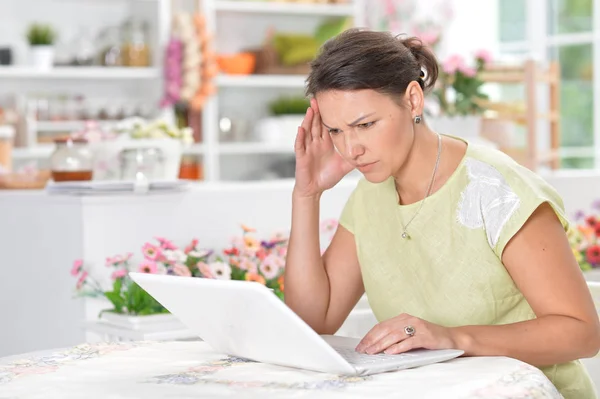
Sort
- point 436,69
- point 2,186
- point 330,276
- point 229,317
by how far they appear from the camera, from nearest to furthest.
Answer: point 229,317
point 436,69
point 330,276
point 2,186

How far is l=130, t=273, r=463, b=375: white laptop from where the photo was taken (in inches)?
51.9

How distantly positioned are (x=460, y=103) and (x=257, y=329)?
281cm

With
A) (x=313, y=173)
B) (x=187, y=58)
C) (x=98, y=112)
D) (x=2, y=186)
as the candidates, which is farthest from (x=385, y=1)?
(x=313, y=173)

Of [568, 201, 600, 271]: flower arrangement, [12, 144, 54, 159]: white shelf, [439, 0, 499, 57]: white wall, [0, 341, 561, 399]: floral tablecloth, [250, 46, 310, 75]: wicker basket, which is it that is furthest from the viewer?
Answer: [439, 0, 499, 57]: white wall

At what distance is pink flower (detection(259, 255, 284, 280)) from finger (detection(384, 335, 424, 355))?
4.25ft

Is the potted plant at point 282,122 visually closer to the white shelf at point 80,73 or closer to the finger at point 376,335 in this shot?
the white shelf at point 80,73

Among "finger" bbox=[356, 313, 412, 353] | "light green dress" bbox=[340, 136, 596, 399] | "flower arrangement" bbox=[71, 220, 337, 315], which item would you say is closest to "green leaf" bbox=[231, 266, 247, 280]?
"flower arrangement" bbox=[71, 220, 337, 315]

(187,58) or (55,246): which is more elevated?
(187,58)

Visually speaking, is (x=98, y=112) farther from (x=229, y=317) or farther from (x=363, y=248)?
(x=229, y=317)

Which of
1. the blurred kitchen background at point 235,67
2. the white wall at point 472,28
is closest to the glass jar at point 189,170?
the blurred kitchen background at point 235,67

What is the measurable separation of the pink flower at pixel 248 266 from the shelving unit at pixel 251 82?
143 inches

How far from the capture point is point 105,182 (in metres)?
2.87

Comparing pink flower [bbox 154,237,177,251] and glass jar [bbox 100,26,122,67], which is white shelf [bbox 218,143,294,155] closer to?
glass jar [bbox 100,26,122,67]

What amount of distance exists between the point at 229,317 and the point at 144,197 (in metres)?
1.51
